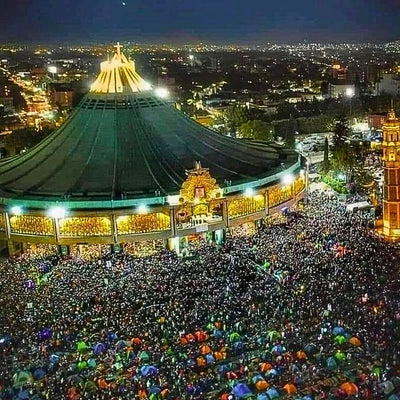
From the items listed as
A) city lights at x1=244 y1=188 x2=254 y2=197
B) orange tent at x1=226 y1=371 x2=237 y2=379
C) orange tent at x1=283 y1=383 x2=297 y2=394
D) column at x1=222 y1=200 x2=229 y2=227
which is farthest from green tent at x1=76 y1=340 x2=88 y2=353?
city lights at x1=244 y1=188 x2=254 y2=197

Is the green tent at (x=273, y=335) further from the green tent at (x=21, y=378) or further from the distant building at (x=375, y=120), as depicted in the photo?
the distant building at (x=375, y=120)

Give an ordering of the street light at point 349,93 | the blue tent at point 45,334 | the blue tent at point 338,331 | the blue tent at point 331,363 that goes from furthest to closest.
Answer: the street light at point 349,93 → the blue tent at point 45,334 → the blue tent at point 338,331 → the blue tent at point 331,363

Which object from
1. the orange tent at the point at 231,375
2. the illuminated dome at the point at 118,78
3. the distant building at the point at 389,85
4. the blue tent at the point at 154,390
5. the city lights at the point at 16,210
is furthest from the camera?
the distant building at the point at 389,85

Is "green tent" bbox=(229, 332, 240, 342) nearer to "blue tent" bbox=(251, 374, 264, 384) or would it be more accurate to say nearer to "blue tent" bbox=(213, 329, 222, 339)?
"blue tent" bbox=(213, 329, 222, 339)

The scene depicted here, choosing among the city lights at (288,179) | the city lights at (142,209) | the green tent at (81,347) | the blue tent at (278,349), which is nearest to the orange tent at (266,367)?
the blue tent at (278,349)

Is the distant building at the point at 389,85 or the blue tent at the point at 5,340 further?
the distant building at the point at 389,85

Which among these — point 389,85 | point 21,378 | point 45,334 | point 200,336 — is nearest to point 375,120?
point 389,85

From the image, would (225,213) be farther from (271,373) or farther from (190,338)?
(271,373)
